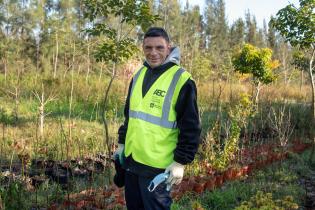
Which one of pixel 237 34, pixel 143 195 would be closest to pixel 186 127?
pixel 143 195

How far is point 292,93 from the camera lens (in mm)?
18188

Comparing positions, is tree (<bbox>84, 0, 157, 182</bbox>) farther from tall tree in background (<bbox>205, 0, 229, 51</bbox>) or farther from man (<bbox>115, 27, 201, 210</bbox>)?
tall tree in background (<bbox>205, 0, 229, 51</bbox>)

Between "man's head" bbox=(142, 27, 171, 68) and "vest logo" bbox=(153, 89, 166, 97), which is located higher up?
"man's head" bbox=(142, 27, 171, 68)

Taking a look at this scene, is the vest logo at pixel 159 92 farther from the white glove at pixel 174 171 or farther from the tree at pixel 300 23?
the tree at pixel 300 23

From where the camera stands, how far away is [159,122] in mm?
2492

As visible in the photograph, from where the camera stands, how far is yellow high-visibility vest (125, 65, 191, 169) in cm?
249

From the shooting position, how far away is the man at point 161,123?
2.47 meters

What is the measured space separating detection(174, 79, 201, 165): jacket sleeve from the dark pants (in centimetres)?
26

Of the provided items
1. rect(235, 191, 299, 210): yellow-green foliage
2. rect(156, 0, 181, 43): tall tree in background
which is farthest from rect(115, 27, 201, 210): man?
rect(156, 0, 181, 43): tall tree in background

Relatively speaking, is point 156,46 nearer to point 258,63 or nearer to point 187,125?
point 187,125

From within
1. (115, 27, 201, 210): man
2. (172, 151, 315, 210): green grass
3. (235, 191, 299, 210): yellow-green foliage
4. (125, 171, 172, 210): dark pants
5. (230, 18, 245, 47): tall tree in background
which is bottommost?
(172, 151, 315, 210): green grass

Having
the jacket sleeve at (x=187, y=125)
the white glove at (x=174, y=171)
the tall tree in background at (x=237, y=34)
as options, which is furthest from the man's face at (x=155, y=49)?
the tall tree in background at (x=237, y=34)

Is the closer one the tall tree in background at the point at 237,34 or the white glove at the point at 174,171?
the white glove at the point at 174,171

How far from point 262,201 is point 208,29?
4984 centimetres
